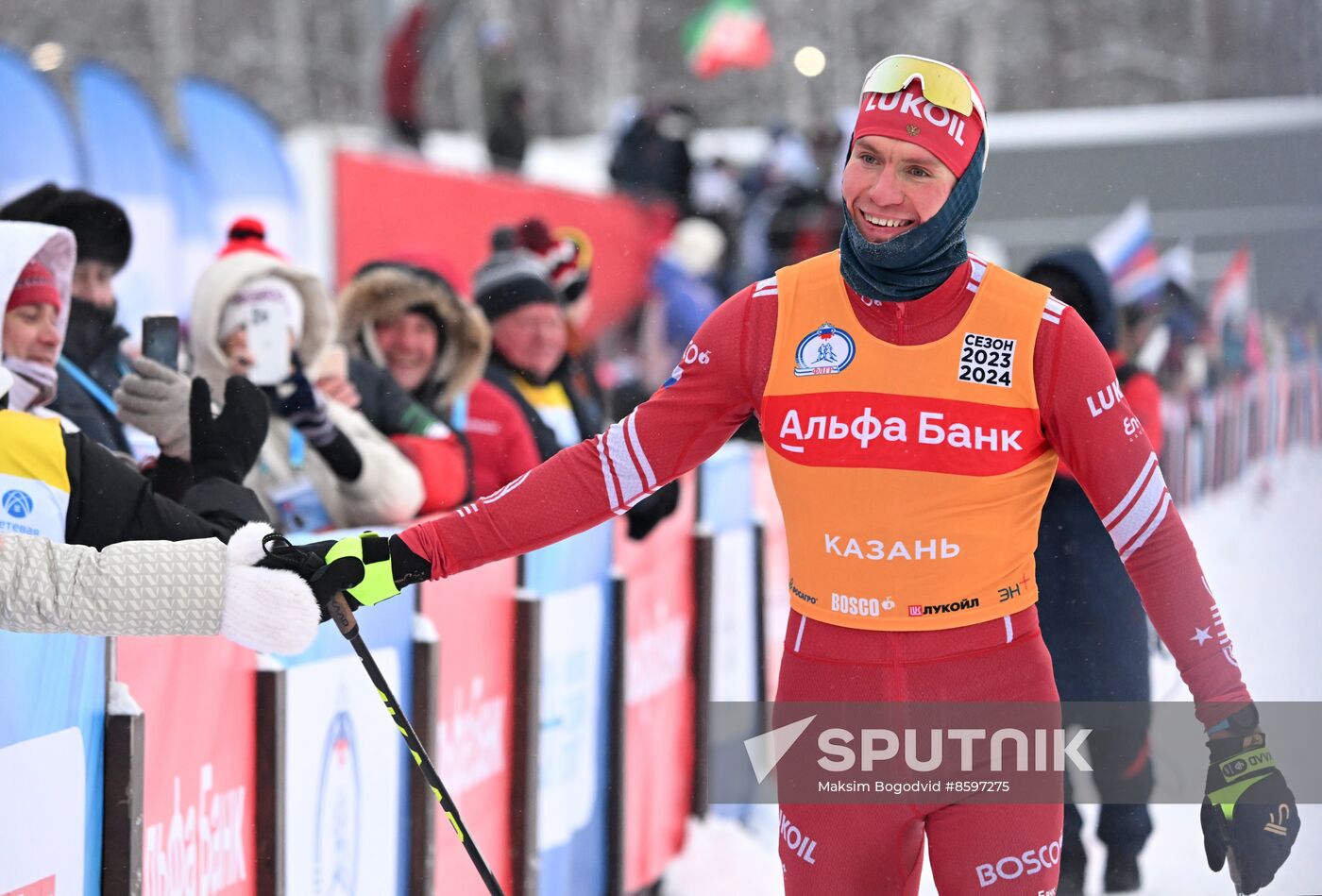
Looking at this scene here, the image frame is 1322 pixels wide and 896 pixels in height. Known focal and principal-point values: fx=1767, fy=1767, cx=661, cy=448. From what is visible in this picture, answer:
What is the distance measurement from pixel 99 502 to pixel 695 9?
35.4 meters

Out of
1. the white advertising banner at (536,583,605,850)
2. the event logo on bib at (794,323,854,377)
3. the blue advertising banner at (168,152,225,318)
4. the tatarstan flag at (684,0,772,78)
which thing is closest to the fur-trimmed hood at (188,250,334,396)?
the white advertising banner at (536,583,605,850)

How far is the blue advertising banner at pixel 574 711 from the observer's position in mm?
5078

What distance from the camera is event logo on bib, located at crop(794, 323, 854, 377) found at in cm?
322

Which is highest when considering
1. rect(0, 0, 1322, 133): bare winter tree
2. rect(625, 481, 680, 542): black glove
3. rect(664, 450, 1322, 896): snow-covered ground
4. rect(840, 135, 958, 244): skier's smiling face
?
rect(0, 0, 1322, 133): bare winter tree

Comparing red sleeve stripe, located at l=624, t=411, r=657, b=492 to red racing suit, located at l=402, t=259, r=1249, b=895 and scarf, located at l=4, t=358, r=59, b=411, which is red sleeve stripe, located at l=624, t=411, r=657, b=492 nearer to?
red racing suit, located at l=402, t=259, r=1249, b=895

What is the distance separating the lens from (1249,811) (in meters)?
3.03

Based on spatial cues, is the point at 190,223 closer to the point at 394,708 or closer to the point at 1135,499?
the point at 394,708

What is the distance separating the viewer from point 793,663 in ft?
11.1

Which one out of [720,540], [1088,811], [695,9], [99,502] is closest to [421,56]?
[720,540]

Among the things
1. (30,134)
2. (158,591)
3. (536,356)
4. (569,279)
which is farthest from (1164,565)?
(30,134)

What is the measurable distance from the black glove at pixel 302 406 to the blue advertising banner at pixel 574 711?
67cm

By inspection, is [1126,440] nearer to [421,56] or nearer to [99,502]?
[99,502]

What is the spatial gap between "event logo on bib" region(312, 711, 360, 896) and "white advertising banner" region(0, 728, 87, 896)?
82 centimetres

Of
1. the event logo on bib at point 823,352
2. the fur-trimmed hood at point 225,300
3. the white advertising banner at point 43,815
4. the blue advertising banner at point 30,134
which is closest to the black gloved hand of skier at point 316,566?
the white advertising banner at point 43,815
